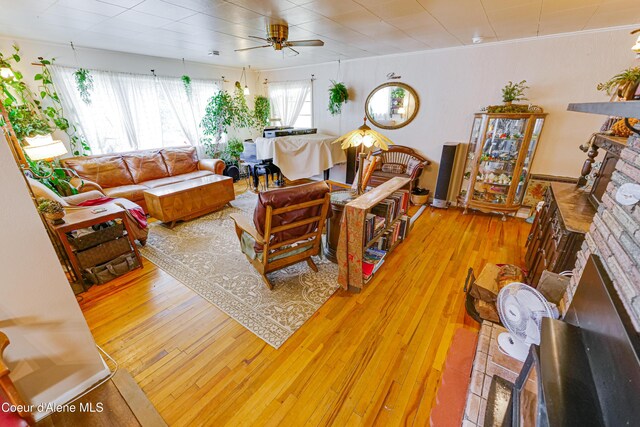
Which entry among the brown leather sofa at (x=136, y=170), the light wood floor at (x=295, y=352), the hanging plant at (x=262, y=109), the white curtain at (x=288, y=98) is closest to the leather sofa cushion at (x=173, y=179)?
the brown leather sofa at (x=136, y=170)

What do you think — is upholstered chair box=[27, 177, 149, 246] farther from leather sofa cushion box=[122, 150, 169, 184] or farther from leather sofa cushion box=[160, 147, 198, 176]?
leather sofa cushion box=[160, 147, 198, 176]

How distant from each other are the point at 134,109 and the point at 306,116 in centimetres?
326

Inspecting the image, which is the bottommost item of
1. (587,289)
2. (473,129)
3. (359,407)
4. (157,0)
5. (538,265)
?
(359,407)

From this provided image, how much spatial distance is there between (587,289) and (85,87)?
19.3 feet

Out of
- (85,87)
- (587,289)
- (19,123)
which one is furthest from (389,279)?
(85,87)

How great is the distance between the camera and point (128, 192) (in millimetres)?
3693

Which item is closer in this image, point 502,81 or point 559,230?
point 559,230

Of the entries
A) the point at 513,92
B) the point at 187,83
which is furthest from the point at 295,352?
the point at 187,83

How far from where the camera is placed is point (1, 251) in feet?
3.78

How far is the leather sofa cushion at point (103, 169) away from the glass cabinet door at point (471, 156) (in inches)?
209

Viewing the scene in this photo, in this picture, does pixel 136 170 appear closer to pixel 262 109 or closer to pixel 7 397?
pixel 262 109

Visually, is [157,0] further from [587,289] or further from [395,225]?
[587,289]

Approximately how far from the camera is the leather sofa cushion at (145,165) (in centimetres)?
416

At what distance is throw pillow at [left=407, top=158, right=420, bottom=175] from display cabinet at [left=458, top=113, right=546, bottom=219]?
73 cm
